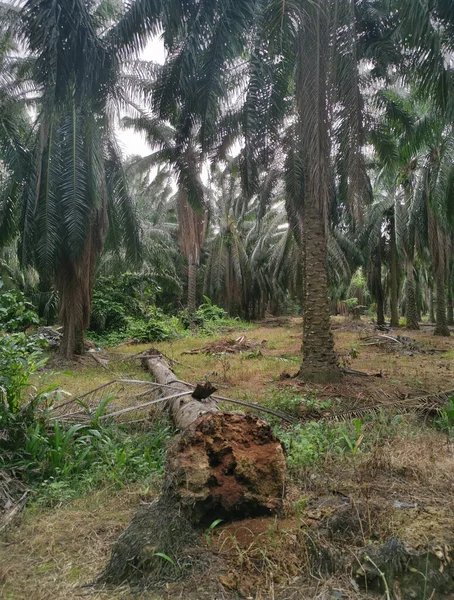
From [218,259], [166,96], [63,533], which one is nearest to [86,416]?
[63,533]

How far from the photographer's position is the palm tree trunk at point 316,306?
7863 millimetres

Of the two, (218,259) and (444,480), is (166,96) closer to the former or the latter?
(444,480)

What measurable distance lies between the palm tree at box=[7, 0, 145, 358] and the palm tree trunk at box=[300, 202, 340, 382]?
435 centimetres

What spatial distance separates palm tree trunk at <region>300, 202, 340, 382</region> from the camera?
786cm

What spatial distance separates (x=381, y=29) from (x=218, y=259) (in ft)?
60.6

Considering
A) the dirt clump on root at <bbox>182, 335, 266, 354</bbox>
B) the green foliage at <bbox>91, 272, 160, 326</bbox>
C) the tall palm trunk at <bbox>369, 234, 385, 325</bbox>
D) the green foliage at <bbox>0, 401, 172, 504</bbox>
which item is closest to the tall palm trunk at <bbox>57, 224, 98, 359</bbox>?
the dirt clump on root at <bbox>182, 335, 266, 354</bbox>

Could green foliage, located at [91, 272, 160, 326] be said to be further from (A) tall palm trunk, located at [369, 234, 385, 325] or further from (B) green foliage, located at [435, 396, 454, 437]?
(B) green foliage, located at [435, 396, 454, 437]

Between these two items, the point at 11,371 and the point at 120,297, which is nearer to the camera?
the point at 11,371

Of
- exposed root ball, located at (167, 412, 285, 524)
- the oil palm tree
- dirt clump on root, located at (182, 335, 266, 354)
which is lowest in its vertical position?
dirt clump on root, located at (182, 335, 266, 354)

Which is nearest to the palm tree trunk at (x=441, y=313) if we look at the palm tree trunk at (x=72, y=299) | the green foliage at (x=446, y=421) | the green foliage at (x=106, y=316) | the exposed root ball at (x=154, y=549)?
the green foliage at (x=106, y=316)

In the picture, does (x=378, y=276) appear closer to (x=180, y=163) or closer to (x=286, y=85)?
(x=286, y=85)

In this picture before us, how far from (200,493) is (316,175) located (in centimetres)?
546

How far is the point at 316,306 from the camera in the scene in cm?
805

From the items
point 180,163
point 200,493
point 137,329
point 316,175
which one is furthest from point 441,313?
point 200,493
